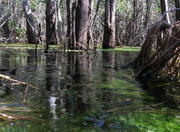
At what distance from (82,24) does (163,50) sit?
5956 mm

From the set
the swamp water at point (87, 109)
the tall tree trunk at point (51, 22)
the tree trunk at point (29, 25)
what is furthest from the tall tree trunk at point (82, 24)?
the swamp water at point (87, 109)

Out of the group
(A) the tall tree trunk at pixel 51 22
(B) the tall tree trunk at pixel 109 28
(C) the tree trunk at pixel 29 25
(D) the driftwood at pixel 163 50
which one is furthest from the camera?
(C) the tree trunk at pixel 29 25

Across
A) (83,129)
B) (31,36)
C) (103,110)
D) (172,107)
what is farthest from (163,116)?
(31,36)

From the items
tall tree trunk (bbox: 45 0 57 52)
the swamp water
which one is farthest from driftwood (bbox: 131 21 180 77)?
tall tree trunk (bbox: 45 0 57 52)

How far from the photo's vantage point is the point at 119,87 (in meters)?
2.78

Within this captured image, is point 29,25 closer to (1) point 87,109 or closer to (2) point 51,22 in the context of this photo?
(2) point 51,22

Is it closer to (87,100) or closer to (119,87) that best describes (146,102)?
(87,100)

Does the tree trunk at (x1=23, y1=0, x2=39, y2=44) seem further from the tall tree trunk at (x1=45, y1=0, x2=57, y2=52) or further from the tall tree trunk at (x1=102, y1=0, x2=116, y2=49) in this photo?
the tall tree trunk at (x1=102, y1=0, x2=116, y2=49)

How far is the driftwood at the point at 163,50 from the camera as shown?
3.32 m

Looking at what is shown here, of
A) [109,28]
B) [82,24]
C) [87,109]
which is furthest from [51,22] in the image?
[87,109]

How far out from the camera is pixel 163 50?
343 cm

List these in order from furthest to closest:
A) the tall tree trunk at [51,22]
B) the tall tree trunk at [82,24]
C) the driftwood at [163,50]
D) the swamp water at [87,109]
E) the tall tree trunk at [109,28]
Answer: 1. the tall tree trunk at [51,22]
2. the tall tree trunk at [109,28]
3. the tall tree trunk at [82,24]
4. the driftwood at [163,50]
5. the swamp water at [87,109]

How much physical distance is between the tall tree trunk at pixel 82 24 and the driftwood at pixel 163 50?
5.46m

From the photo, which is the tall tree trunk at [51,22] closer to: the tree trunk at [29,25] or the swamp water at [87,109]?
the tree trunk at [29,25]
